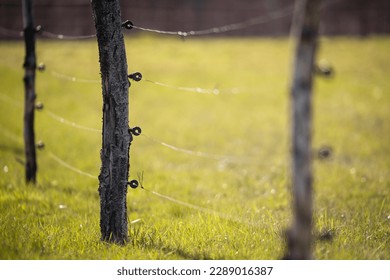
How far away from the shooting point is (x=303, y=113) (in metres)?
2.43

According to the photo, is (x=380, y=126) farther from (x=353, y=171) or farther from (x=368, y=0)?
(x=368, y=0)

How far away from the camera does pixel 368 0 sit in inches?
973

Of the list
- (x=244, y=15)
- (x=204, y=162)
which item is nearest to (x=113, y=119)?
(x=204, y=162)

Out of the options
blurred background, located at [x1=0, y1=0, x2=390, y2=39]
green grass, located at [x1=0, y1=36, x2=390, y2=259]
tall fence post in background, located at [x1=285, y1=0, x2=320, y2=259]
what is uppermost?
blurred background, located at [x1=0, y1=0, x2=390, y2=39]

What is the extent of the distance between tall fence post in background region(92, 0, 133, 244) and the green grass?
24cm

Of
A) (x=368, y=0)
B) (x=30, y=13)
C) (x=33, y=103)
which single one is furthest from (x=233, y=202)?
(x=368, y=0)

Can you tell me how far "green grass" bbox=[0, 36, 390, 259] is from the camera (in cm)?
383

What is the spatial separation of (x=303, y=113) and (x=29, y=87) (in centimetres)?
416

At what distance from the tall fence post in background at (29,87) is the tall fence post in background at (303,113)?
3.99m

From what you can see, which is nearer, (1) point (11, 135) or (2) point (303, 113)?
(2) point (303, 113)

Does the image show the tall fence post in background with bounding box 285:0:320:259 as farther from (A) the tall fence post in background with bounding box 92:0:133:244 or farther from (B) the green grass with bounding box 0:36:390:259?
(A) the tall fence post in background with bounding box 92:0:133:244

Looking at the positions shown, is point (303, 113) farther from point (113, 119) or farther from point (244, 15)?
point (244, 15)

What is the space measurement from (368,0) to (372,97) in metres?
13.4

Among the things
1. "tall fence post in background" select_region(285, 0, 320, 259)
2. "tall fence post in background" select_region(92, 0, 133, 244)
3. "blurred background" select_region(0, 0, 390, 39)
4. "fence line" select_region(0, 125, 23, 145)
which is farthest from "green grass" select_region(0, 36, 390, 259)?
"blurred background" select_region(0, 0, 390, 39)
